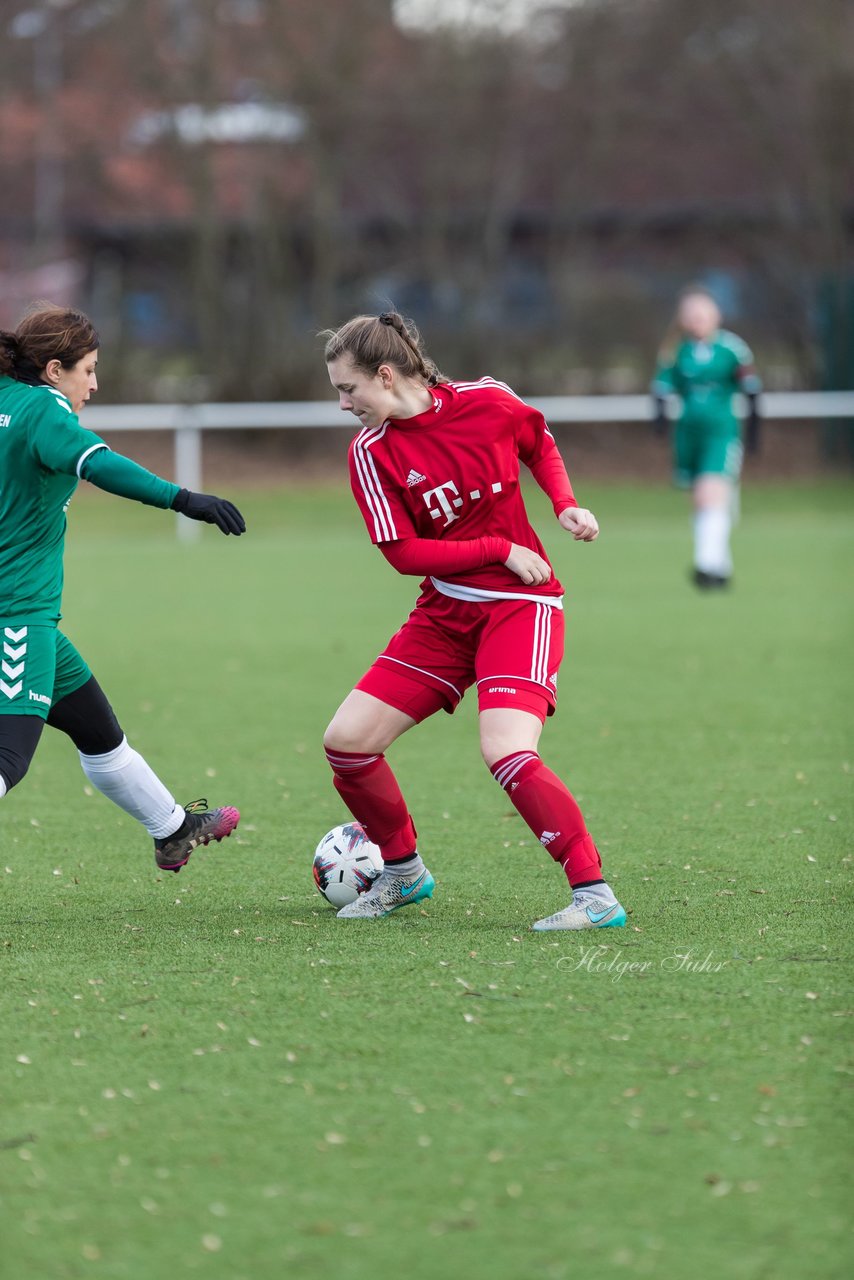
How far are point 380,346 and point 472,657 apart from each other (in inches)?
36.5

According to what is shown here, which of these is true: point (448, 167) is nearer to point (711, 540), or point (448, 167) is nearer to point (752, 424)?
point (752, 424)

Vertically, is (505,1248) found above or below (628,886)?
above

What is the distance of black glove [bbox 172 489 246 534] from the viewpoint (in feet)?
14.8

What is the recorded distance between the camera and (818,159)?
1119 inches

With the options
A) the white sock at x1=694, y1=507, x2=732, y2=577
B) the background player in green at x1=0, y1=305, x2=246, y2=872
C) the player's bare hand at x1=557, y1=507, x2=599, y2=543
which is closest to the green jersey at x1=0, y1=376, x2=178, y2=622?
the background player in green at x1=0, y1=305, x2=246, y2=872

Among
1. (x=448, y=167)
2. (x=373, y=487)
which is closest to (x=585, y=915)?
(x=373, y=487)

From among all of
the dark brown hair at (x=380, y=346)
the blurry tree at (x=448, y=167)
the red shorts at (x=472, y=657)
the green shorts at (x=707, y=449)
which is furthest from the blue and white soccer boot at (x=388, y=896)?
the blurry tree at (x=448, y=167)

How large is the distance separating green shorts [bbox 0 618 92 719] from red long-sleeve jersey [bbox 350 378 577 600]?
959mm

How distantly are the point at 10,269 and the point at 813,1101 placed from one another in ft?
93.5

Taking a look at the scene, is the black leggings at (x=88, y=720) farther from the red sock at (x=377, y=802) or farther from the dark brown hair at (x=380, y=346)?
the dark brown hair at (x=380, y=346)

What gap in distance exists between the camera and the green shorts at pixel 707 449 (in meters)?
14.0

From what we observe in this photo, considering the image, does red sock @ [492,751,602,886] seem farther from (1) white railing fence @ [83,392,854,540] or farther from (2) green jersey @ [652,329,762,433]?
(1) white railing fence @ [83,392,854,540]

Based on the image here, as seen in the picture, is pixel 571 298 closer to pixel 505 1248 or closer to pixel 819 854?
pixel 819 854

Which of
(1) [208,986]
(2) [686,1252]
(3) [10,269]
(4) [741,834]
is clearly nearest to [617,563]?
(4) [741,834]
